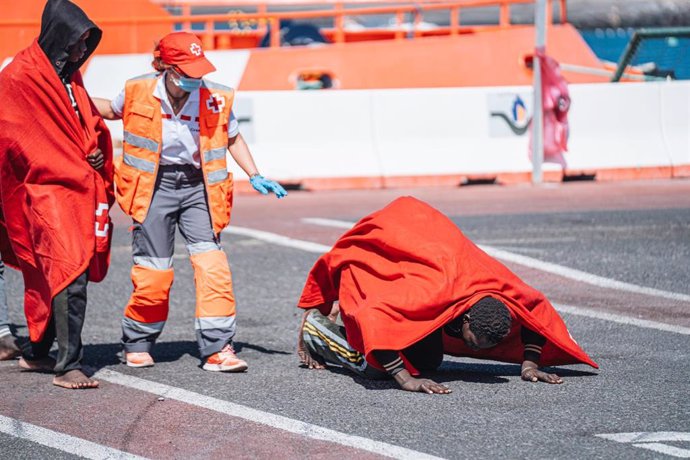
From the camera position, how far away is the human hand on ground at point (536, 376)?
6.55 m

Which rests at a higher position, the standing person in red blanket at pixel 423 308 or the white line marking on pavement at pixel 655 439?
the standing person in red blanket at pixel 423 308

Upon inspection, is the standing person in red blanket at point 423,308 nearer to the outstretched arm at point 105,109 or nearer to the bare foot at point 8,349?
the outstretched arm at point 105,109

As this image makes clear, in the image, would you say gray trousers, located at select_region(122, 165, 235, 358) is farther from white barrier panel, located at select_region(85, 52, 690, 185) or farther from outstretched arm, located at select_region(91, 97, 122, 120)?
white barrier panel, located at select_region(85, 52, 690, 185)

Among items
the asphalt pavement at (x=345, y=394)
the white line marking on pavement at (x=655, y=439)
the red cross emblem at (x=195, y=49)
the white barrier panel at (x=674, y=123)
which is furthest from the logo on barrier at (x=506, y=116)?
the white line marking on pavement at (x=655, y=439)

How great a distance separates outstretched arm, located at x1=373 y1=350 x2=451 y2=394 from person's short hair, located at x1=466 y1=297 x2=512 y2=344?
0.35m

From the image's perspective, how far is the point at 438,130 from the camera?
16438 millimetres

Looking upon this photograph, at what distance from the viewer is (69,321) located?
6527 mm

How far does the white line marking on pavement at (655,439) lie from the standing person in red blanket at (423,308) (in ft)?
3.01

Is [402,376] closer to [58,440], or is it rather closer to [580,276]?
[58,440]

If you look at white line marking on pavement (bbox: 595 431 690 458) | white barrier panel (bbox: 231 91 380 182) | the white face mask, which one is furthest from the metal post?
white line marking on pavement (bbox: 595 431 690 458)

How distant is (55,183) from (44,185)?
0.06 meters

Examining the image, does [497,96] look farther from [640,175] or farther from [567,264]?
[567,264]

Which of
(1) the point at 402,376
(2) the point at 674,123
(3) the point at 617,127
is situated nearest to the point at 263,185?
(1) the point at 402,376

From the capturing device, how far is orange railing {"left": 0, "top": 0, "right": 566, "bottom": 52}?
62.8 feet
